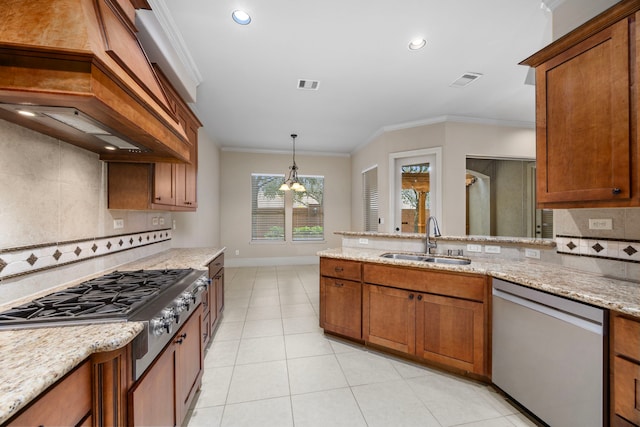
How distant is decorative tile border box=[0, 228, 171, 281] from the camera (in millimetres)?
1266

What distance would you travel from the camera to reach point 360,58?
8.57 ft

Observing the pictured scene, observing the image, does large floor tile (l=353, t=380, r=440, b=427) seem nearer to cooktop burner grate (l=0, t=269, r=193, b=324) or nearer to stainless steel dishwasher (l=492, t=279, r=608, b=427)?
stainless steel dishwasher (l=492, t=279, r=608, b=427)

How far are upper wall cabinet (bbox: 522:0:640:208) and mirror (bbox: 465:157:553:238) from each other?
8.91 feet

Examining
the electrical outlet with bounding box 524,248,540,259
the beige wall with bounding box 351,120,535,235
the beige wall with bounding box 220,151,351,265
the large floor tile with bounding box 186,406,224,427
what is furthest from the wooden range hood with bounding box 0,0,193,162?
the beige wall with bounding box 220,151,351,265

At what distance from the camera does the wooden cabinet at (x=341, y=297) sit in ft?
8.16

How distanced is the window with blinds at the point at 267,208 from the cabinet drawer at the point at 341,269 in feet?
12.8

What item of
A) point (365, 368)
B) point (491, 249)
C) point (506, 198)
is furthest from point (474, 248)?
point (506, 198)

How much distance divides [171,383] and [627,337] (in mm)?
2276

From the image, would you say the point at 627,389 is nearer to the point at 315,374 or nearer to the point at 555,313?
the point at 555,313

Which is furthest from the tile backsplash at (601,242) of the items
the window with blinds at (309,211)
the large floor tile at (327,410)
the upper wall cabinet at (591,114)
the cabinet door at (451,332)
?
the window with blinds at (309,211)

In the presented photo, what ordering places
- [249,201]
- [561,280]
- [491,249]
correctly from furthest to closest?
1. [249,201]
2. [491,249]
3. [561,280]

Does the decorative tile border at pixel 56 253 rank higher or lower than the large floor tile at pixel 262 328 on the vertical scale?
higher

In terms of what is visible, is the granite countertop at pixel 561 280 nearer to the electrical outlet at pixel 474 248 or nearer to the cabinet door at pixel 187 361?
the electrical outlet at pixel 474 248

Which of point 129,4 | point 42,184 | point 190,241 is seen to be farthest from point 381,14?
point 190,241
